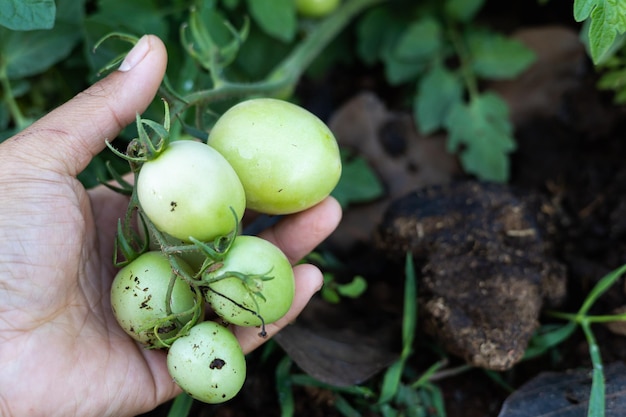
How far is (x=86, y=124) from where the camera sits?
165 centimetres

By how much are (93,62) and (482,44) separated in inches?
57.9

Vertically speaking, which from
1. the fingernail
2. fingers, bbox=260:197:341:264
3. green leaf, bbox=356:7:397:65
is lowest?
fingers, bbox=260:197:341:264

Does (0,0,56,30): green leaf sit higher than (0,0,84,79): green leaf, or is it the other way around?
(0,0,56,30): green leaf

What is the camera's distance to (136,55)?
168 centimetres

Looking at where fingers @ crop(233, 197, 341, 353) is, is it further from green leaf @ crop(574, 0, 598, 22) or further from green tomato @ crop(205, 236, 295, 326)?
green leaf @ crop(574, 0, 598, 22)

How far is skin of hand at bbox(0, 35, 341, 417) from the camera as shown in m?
1.46

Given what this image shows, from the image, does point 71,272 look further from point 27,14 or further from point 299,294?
point 27,14

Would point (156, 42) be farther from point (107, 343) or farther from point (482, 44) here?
point (482, 44)

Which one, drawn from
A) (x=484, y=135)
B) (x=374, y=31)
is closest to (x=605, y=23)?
(x=484, y=135)

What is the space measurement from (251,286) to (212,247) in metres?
0.15

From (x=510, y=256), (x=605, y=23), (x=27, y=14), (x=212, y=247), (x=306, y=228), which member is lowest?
(x=510, y=256)

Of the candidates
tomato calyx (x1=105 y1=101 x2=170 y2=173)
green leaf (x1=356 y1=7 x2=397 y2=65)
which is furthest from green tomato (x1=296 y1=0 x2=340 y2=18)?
tomato calyx (x1=105 y1=101 x2=170 y2=173)

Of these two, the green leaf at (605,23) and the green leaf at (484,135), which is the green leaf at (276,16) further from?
the green leaf at (605,23)

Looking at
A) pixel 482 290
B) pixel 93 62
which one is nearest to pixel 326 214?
pixel 482 290
